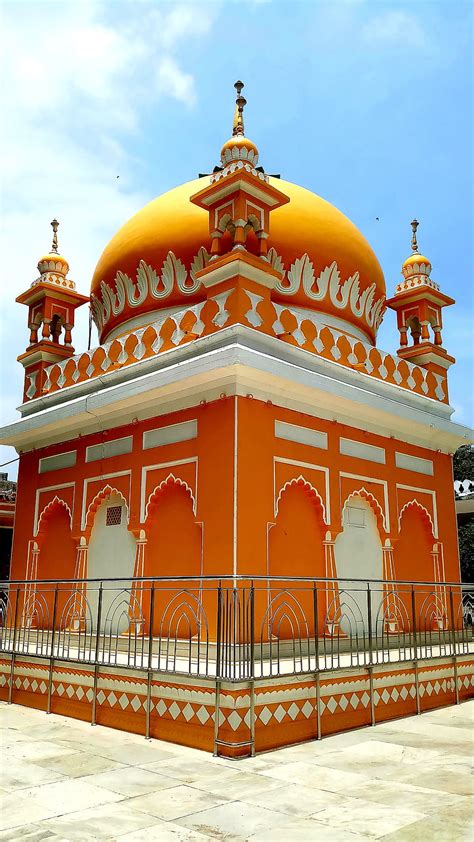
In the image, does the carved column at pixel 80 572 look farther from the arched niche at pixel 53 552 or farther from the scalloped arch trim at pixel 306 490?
the scalloped arch trim at pixel 306 490

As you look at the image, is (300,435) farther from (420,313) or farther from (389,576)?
(420,313)

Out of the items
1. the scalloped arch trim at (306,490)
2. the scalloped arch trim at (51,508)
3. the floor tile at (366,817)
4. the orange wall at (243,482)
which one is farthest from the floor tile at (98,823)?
the scalloped arch trim at (51,508)

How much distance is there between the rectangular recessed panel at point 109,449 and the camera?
10.0 m

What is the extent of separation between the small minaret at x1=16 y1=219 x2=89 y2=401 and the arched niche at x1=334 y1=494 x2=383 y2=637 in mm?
5732

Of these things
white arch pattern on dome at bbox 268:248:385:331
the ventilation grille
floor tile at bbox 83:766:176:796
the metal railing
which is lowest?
floor tile at bbox 83:766:176:796

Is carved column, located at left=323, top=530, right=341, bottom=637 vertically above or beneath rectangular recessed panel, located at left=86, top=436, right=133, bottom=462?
beneath

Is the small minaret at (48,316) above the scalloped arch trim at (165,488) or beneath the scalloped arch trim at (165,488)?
above

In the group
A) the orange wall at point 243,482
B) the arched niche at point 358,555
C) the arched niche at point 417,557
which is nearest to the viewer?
the orange wall at point 243,482

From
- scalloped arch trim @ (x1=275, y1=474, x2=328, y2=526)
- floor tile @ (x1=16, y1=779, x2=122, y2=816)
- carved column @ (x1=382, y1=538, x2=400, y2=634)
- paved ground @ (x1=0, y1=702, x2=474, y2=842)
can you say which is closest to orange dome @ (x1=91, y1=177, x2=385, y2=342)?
scalloped arch trim @ (x1=275, y1=474, x2=328, y2=526)

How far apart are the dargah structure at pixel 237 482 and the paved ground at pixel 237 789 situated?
17.1 inches

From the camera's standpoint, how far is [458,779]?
16.8 ft

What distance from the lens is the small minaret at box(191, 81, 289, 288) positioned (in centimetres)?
897

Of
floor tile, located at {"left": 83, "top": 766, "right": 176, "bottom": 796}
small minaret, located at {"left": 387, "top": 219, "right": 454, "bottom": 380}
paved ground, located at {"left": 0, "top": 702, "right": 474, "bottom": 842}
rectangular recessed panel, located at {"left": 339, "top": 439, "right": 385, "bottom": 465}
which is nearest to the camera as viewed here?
paved ground, located at {"left": 0, "top": 702, "right": 474, "bottom": 842}

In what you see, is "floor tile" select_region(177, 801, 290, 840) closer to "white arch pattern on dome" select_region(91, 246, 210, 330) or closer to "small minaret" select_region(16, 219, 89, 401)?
"white arch pattern on dome" select_region(91, 246, 210, 330)
